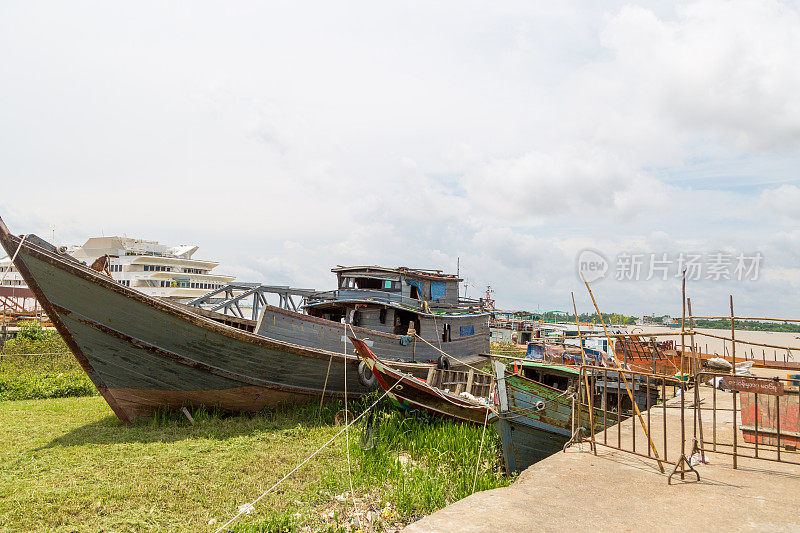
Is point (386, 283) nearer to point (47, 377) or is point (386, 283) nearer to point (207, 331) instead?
point (207, 331)

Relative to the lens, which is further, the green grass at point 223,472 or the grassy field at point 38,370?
the grassy field at point 38,370

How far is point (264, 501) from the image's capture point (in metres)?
6.41

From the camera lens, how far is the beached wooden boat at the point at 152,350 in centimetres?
875

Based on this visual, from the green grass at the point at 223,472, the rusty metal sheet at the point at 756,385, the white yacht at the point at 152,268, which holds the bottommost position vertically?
the green grass at the point at 223,472

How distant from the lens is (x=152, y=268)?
36.2 metres

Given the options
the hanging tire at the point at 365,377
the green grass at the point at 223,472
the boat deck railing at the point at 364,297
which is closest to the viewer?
the green grass at the point at 223,472

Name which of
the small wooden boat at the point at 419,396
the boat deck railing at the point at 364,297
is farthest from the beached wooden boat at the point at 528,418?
the boat deck railing at the point at 364,297

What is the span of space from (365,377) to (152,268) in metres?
30.8

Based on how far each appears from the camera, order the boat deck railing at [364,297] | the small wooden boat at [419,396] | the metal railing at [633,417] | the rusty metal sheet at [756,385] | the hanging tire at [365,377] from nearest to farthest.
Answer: the rusty metal sheet at [756,385], the metal railing at [633,417], the small wooden boat at [419,396], the hanging tire at [365,377], the boat deck railing at [364,297]

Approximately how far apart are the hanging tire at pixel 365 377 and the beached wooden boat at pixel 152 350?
1.68 ft

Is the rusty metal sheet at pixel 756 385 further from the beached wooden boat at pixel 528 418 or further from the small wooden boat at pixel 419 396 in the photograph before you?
the small wooden boat at pixel 419 396

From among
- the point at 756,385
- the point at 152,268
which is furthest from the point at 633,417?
the point at 152,268

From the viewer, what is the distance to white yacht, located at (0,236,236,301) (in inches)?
1385

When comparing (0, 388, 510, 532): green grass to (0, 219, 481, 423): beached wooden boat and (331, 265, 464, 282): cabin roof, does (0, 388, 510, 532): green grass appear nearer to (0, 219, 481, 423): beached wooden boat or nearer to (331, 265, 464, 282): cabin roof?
(0, 219, 481, 423): beached wooden boat
